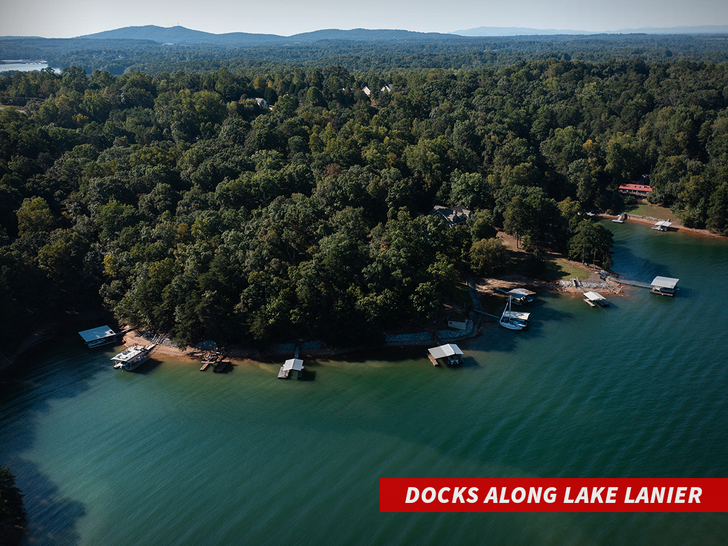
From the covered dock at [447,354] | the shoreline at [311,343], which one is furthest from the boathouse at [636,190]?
the covered dock at [447,354]

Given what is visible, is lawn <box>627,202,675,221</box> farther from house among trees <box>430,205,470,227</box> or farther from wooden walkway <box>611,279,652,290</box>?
house among trees <box>430,205,470,227</box>

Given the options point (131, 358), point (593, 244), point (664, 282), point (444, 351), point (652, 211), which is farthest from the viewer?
point (652, 211)

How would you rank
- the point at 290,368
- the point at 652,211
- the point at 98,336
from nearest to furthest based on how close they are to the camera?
the point at 290,368, the point at 98,336, the point at 652,211

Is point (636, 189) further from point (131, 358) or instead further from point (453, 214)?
point (131, 358)

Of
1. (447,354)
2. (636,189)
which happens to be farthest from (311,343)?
(636,189)

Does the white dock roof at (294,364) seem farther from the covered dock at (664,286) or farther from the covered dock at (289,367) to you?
the covered dock at (664,286)

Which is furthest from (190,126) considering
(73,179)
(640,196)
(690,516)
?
(690,516)
